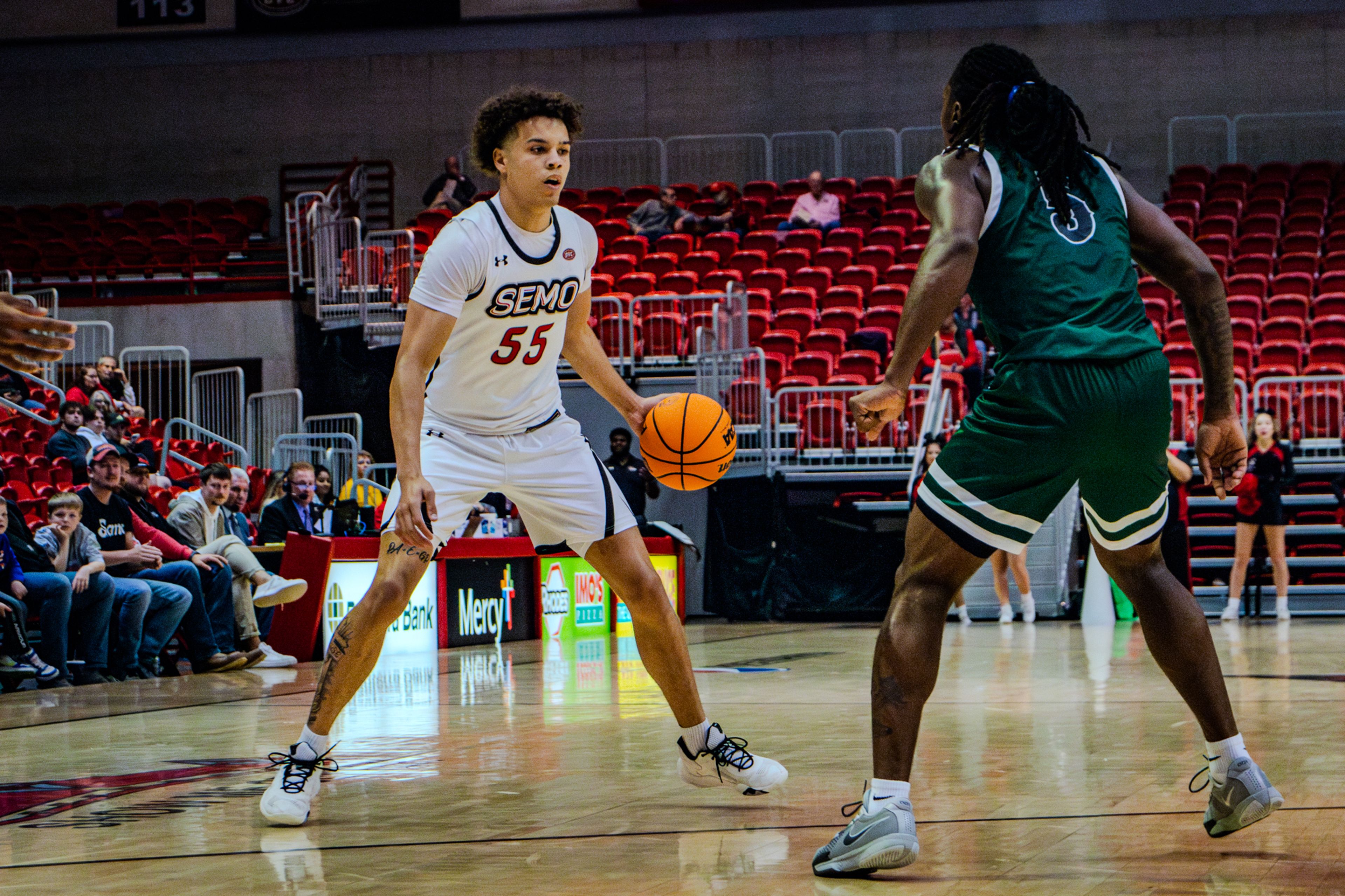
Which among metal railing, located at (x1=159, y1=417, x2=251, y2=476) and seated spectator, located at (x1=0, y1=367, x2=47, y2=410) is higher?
seated spectator, located at (x1=0, y1=367, x2=47, y2=410)

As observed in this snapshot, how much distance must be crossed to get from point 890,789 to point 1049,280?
1.26 meters

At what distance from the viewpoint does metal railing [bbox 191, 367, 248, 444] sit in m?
17.9

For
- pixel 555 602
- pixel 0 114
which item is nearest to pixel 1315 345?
pixel 555 602

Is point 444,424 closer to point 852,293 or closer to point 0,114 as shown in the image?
point 852,293

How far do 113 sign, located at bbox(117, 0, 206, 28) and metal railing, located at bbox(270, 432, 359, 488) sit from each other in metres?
9.42

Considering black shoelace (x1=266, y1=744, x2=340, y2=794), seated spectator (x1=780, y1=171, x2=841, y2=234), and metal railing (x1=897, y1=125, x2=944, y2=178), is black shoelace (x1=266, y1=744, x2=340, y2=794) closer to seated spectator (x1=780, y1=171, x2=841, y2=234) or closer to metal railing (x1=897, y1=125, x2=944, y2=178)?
seated spectator (x1=780, y1=171, x2=841, y2=234)

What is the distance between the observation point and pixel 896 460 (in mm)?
15906

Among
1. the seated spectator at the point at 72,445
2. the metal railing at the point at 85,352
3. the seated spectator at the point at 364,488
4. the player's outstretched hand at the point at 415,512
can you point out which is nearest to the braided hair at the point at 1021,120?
the player's outstretched hand at the point at 415,512

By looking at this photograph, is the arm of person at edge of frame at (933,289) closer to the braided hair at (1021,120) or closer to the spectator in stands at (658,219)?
the braided hair at (1021,120)

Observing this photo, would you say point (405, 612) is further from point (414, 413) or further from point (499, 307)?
point (414, 413)

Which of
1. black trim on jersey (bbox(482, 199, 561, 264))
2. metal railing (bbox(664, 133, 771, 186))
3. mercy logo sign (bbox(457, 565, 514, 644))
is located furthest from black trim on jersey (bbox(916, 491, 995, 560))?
metal railing (bbox(664, 133, 771, 186))

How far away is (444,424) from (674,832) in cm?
158

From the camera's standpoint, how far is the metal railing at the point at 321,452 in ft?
52.7

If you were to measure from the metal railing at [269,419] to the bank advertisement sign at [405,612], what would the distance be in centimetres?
691
